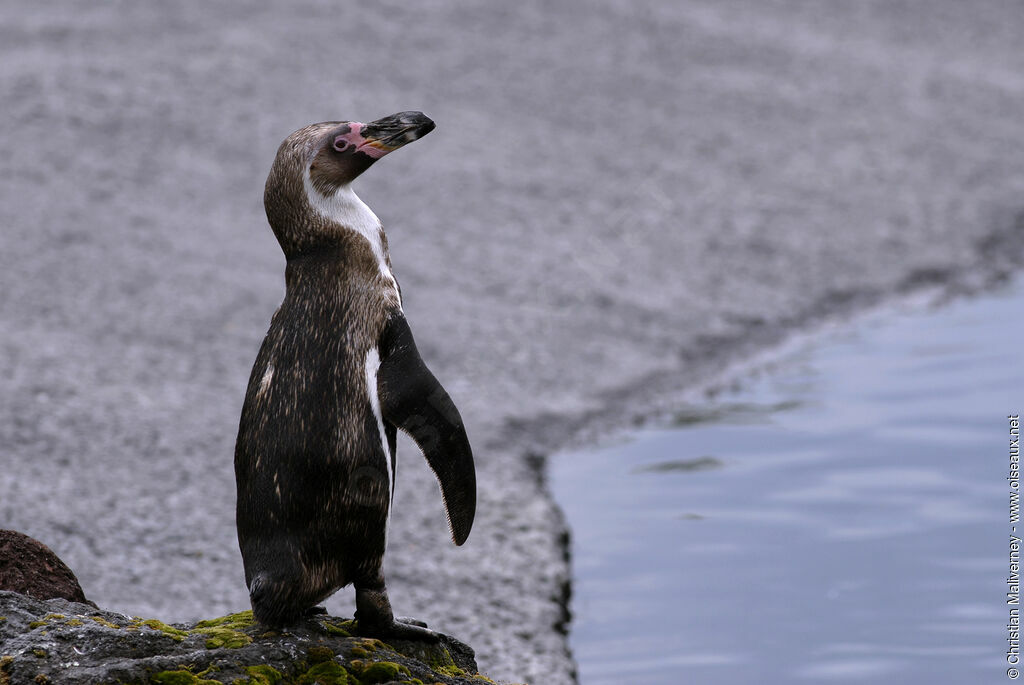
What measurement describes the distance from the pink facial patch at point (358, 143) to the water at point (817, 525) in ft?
7.62

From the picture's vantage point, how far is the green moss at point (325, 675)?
2.79 metres

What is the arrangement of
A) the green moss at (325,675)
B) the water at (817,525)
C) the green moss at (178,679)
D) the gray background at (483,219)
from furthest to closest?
the gray background at (483,219), the water at (817,525), the green moss at (325,675), the green moss at (178,679)

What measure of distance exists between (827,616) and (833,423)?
1.65 meters

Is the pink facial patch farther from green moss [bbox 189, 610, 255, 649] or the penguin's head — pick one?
green moss [bbox 189, 610, 255, 649]

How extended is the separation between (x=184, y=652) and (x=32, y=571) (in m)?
0.70

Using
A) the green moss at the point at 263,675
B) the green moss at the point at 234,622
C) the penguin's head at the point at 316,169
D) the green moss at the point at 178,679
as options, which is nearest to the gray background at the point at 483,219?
the green moss at the point at 234,622

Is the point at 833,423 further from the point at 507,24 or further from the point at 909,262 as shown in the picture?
the point at 507,24

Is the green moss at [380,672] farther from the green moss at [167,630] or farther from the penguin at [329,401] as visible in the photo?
the green moss at [167,630]

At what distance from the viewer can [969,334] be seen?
23.2 ft

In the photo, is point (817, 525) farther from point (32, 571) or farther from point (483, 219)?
point (483, 219)

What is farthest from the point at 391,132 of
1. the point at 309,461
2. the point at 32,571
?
the point at 32,571

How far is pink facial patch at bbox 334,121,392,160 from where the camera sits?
9.76ft

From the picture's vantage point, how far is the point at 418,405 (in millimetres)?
3006

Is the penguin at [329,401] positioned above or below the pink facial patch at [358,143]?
below
